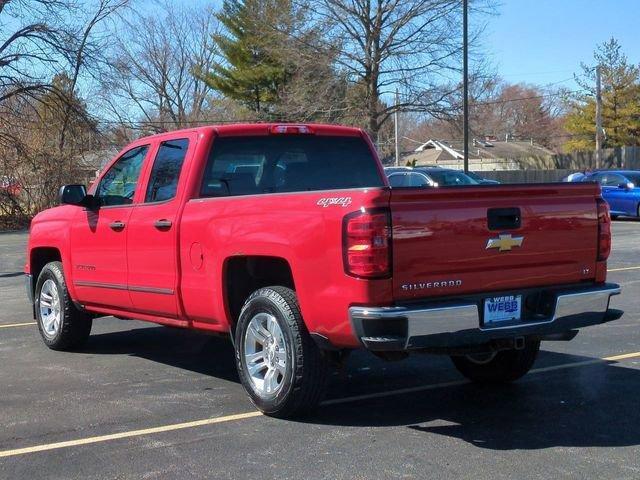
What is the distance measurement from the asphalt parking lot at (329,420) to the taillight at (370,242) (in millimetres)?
1078

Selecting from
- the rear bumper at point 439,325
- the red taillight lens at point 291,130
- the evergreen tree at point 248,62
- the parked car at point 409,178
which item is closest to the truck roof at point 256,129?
the red taillight lens at point 291,130

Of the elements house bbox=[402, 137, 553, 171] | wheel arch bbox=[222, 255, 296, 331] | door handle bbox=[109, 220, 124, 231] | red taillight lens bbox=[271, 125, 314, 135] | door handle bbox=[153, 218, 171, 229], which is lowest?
wheel arch bbox=[222, 255, 296, 331]

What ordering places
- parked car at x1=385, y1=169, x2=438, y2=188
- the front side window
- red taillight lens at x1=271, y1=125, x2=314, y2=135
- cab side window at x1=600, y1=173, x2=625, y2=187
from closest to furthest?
red taillight lens at x1=271, y1=125, x2=314, y2=135, the front side window, parked car at x1=385, y1=169, x2=438, y2=188, cab side window at x1=600, y1=173, x2=625, y2=187

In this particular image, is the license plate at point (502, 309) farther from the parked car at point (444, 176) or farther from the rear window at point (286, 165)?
the parked car at point (444, 176)

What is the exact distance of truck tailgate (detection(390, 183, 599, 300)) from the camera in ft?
15.9

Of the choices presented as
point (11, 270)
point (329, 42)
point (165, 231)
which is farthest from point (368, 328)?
point (329, 42)

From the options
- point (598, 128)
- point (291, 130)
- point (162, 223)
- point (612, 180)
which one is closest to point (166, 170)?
point (162, 223)

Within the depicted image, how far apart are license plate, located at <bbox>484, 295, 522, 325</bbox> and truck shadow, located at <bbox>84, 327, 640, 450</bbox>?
2.38ft

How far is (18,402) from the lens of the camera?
20.2 ft

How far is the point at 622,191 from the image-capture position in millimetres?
25875

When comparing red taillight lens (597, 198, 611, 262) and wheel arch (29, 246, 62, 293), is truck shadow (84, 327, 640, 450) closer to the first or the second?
red taillight lens (597, 198, 611, 262)

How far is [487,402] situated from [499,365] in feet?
1.72

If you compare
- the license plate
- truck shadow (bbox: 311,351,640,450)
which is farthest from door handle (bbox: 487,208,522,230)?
truck shadow (bbox: 311,351,640,450)

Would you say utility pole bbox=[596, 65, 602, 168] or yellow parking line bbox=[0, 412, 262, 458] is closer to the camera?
yellow parking line bbox=[0, 412, 262, 458]
